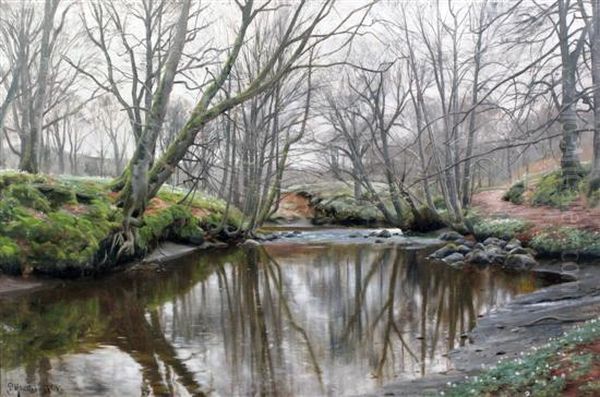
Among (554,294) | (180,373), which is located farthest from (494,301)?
(180,373)

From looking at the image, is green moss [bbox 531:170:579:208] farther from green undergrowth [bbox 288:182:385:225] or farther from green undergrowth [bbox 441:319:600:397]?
green undergrowth [bbox 441:319:600:397]

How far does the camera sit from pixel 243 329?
9.09 metres

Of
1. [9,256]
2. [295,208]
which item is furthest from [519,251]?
[295,208]

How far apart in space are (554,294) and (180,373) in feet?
25.0

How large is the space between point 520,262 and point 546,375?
11078 millimetres

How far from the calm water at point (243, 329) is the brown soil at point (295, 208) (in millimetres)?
23751

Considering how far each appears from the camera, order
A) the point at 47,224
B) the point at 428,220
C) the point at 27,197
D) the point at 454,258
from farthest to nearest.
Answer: the point at 428,220
the point at 454,258
the point at 27,197
the point at 47,224

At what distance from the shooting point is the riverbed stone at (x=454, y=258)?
55.5 feet

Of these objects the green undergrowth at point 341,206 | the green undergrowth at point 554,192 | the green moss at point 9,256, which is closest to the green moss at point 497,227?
the green undergrowth at point 554,192

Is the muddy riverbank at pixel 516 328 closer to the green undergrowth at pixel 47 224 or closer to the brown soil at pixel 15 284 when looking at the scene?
the brown soil at pixel 15 284

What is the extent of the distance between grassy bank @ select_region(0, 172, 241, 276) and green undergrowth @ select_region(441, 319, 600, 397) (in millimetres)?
10310

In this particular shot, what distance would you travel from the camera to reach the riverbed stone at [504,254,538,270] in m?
15.2

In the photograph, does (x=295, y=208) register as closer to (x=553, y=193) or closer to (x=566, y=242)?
(x=553, y=193)
